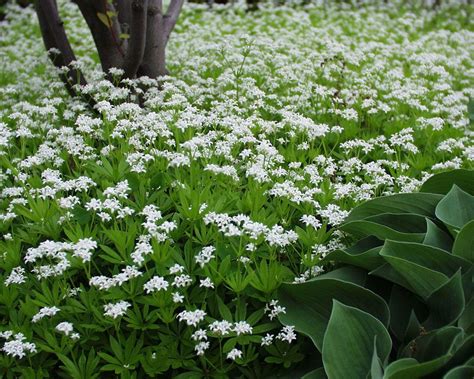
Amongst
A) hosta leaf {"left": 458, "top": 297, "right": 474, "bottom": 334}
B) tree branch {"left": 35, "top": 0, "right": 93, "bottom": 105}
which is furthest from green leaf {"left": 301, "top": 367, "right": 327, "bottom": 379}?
tree branch {"left": 35, "top": 0, "right": 93, "bottom": 105}

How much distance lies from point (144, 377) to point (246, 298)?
2.30ft

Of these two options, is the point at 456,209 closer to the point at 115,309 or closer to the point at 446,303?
the point at 446,303

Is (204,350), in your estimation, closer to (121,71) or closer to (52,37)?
(121,71)

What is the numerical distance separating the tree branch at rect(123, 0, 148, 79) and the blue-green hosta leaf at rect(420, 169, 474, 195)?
3.14 m

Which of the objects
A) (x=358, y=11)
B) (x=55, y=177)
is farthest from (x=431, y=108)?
(x=358, y=11)

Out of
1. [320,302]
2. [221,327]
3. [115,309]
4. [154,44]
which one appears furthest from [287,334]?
[154,44]

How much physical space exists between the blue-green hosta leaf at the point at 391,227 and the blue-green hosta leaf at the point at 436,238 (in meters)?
0.04

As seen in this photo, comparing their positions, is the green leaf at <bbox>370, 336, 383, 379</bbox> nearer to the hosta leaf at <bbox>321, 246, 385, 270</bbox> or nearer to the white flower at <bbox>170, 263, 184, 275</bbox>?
the hosta leaf at <bbox>321, 246, 385, 270</bbox>

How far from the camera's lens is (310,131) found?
473cm

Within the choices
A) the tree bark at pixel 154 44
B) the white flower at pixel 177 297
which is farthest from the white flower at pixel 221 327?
the tree bark at pixel 154 44

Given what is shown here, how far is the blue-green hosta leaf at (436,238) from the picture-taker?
3.35 meters

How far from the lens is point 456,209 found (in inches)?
135

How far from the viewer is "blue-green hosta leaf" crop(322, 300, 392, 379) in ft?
9.27

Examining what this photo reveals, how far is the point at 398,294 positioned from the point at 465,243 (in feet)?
1.45
